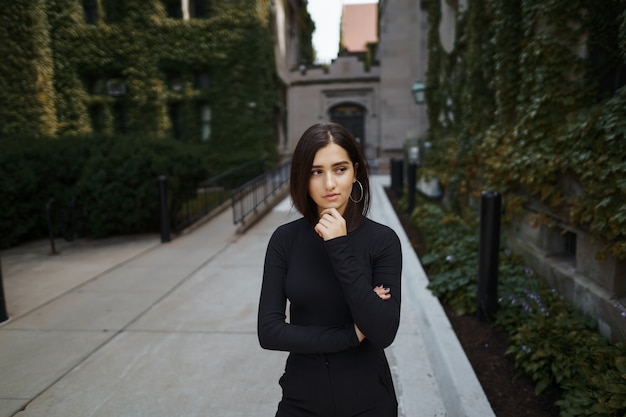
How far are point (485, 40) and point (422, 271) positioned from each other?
404 centimetres

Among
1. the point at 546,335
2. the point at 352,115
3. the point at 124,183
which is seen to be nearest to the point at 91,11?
the point at 124,183

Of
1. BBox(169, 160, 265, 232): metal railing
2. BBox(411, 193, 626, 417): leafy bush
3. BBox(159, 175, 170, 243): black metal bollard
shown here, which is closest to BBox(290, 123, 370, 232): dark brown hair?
BBox(411, 193, 626, 417): leafy bush

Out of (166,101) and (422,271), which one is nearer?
(422,271)

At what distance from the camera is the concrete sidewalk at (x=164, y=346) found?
2.99 m

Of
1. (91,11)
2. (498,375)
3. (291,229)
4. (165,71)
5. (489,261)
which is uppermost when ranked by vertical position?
(91,11)

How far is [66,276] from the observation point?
6129 mm

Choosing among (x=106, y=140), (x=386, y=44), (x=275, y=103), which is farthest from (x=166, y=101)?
(x=386, y=44)

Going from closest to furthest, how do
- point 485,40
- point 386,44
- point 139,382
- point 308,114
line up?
1. point 139,382
2. point 485,40
3. point 386,44
4. point 308,114

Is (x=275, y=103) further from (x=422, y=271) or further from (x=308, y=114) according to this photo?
(x=422, y=271)

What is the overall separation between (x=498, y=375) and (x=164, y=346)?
111 inches

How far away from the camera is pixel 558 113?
4.17 m

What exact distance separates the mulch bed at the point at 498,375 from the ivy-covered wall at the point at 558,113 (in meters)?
1.06

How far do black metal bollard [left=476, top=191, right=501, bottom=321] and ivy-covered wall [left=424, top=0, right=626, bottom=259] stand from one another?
475 mm

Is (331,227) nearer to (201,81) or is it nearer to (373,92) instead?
(201,81)
